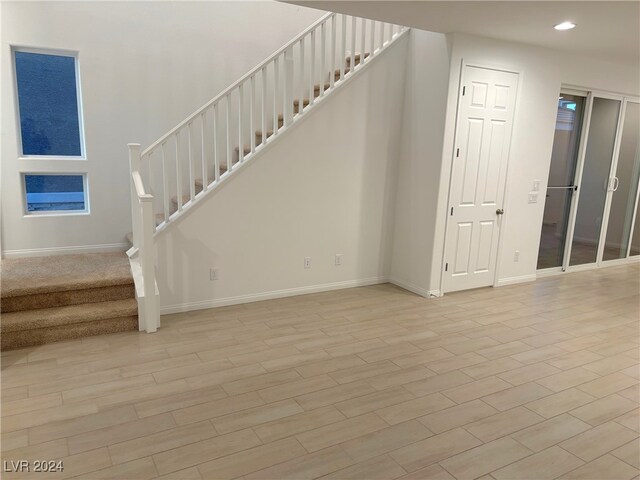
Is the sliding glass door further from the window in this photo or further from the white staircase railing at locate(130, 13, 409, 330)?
the window

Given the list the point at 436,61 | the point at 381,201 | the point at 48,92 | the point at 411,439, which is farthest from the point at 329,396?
the point at 48,92

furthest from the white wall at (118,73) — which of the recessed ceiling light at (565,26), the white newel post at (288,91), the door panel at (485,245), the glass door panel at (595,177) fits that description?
the glass door panel at (595,177)

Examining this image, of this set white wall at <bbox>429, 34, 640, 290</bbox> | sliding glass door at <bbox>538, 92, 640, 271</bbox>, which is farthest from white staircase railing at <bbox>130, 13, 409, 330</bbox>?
sliding glass door at <bbox>538, 92, 640, 271</bbox>

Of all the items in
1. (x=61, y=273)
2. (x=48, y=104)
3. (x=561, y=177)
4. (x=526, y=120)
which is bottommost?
(x=61, y=273)

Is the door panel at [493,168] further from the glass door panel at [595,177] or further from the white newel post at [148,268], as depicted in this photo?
the white newel post at [148,268]

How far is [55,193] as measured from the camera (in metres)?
4.68

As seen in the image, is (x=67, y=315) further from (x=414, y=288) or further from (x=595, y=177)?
(x=595, y=177)

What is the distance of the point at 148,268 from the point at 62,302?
30.1 inches

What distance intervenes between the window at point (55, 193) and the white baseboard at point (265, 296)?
1647 millimetres

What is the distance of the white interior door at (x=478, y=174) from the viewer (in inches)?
182

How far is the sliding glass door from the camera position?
5652 mm

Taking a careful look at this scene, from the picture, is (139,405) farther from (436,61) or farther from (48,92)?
(436,61)

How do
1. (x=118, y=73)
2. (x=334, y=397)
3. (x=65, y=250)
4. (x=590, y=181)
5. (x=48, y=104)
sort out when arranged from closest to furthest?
1. (x=334, y=397)
2. (x=48, y=104)
3. (x=118, y=73)
4. (x=65, y=250)
5. (x=590, y=181)

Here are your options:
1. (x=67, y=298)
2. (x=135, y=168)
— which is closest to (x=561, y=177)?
(x=135, y=168)
